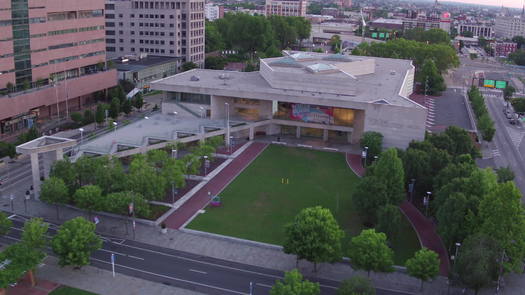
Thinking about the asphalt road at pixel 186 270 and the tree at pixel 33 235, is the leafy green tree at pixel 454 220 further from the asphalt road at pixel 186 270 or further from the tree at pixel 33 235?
the tree at pixel 33 235

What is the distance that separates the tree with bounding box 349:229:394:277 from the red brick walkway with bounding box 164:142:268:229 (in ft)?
64.6

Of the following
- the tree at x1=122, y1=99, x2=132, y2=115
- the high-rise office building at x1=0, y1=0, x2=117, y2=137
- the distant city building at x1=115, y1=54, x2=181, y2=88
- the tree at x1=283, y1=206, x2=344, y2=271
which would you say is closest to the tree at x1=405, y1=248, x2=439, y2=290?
the tree at x1=283, y1=206, x2=344, y2=271

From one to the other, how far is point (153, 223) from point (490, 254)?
31668 mm

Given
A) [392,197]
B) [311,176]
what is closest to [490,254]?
[392,197]

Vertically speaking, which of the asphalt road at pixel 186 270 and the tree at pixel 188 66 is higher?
the tree at pixel 188 66

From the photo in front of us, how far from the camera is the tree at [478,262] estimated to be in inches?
1489

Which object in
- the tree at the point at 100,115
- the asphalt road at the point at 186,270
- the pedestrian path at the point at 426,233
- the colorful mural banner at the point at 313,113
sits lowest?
the asphalt road at the point at 186,270

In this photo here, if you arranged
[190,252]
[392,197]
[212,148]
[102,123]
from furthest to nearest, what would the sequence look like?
[102,123] → [212,148] → [392,197] → [190,252]

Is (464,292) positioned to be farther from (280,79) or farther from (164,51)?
(164,51)

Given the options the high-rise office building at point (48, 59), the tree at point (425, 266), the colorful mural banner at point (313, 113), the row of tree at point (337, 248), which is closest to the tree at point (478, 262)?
the tree at point (425, 266)

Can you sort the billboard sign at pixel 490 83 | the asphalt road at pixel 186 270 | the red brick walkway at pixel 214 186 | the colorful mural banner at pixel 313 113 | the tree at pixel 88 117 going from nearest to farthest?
the asphalt road at pixel 186 270 → the red brick walkway at pixel 214 186 → the colorful mural banner at pixel 313 113 → the tree at pixel 88 117 → the billboard sign at pixel 490 83

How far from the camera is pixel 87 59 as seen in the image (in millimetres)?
99750

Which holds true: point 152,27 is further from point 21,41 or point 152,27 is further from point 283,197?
point 283,197

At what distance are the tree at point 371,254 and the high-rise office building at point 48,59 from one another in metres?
60.8
